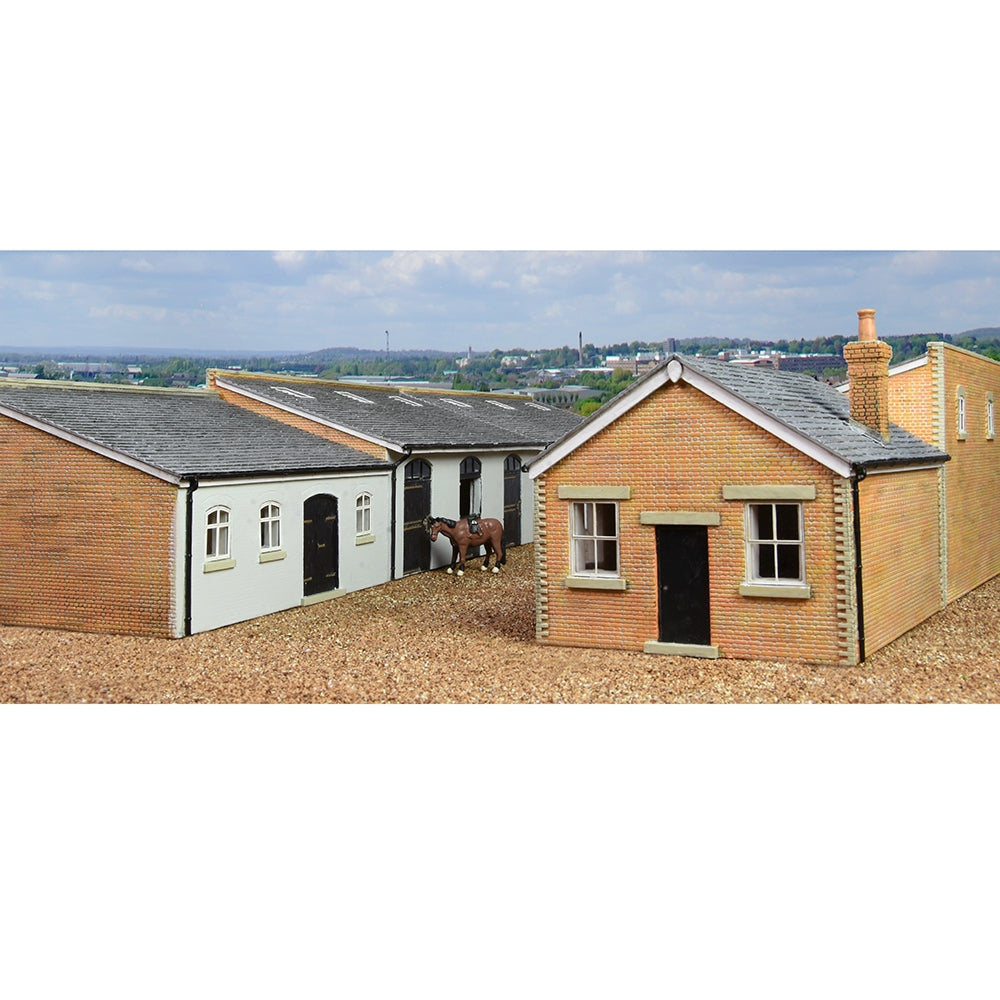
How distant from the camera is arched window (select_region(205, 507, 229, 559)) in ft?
61.6

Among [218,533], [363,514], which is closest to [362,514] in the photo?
[363,514]

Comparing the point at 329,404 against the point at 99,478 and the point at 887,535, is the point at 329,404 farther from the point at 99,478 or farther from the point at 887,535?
the point at 887,535

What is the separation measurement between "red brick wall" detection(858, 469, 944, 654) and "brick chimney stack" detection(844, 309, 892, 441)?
1349 mm

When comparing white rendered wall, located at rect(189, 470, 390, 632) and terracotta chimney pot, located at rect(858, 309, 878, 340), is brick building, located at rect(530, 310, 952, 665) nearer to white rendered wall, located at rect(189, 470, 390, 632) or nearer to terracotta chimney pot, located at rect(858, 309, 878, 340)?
terracotta chimney pot, located at rect(858, 309, 878, 340)

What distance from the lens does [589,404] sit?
154 ft

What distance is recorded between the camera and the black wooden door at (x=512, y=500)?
32062 millimetres

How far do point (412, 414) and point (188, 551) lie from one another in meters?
14.5

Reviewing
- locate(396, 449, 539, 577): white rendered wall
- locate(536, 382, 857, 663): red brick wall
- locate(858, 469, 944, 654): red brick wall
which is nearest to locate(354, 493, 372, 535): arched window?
locate(396, 449, 539, 577): white rendered wall

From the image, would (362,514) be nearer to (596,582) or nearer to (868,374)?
(596,582)

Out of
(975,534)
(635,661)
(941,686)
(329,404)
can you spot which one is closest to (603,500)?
(635,661)

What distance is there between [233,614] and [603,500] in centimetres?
820

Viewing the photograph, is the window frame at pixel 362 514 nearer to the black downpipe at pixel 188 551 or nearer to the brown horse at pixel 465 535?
the brown horse at pixel 465 535

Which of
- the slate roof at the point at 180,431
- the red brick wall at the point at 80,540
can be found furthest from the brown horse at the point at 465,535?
the red brick wall at the point at 80,540

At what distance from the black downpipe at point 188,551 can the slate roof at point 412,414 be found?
7841mm
